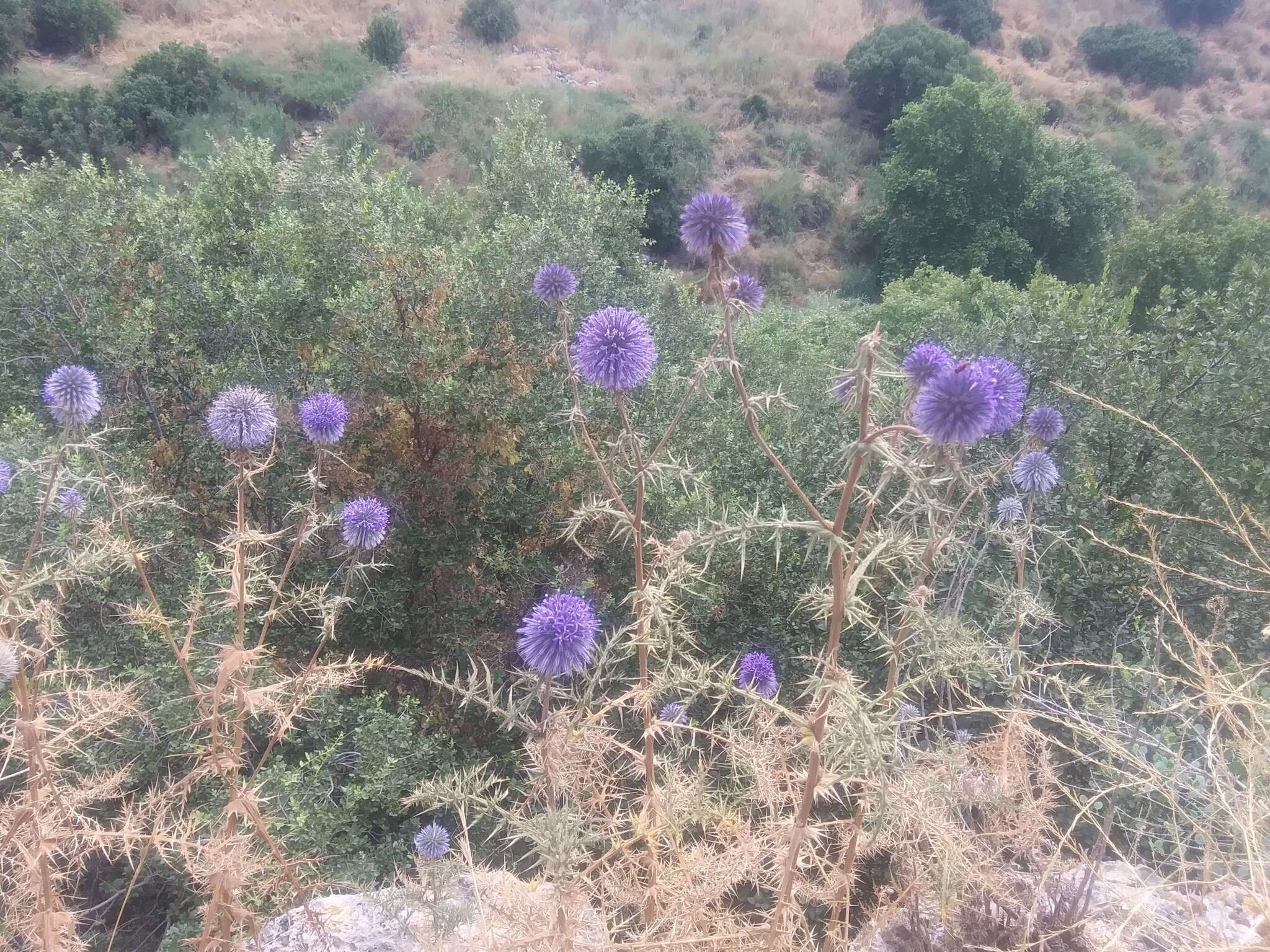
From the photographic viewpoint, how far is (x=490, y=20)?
27.5m

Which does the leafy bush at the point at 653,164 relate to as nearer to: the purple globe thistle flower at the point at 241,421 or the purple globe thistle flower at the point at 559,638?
the purple globe thistle flower at the point at 241,421

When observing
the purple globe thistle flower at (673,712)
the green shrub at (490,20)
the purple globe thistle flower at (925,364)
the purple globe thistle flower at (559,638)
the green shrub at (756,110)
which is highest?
the purple globe thistle flower at (925,364)

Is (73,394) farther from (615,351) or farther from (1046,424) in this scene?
(1046,424)

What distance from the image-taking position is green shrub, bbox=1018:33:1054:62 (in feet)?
104

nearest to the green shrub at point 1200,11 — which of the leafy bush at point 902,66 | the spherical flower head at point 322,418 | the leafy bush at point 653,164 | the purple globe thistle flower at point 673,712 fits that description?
the leafy bush at point 902,66

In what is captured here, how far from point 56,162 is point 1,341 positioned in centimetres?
240

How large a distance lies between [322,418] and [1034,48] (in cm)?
3832

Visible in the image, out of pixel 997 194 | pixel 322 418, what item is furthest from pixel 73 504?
pixel 997 194

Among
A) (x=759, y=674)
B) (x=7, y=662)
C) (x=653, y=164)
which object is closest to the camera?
(x=7, y=662)

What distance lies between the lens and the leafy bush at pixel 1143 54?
98.9 feet

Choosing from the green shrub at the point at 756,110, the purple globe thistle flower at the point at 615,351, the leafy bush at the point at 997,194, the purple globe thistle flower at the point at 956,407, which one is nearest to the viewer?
the purple globe thistle flower at the point at 956,407

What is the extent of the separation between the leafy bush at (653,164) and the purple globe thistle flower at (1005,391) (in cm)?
1924

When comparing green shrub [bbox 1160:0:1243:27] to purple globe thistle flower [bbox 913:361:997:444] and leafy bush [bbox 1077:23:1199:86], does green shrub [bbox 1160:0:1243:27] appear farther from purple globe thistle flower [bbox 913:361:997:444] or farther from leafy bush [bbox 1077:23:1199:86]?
purple globe thistle flower [bbox 913:361:997:444]

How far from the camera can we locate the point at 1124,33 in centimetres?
3123
